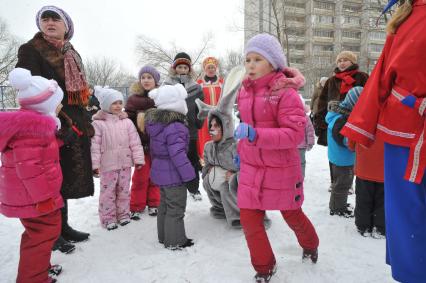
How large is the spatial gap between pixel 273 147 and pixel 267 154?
0.60ft

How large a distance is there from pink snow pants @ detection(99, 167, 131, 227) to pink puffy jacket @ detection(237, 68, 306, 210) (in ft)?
6.15

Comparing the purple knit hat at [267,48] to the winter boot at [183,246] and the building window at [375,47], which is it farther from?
the building window at [375,47]

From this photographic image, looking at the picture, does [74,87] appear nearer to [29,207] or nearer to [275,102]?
[29,207]

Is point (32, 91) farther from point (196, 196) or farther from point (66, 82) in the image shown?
point (196, 196)

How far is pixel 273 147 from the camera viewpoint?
2.29m

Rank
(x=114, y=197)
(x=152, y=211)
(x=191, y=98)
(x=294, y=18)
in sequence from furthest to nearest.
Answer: (x=294, y=18) < (x=191, y=98) < (x=152, y=211) < (x=114, y=197)

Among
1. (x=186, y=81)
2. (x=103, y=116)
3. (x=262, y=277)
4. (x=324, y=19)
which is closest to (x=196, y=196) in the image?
(x=186, y=81)

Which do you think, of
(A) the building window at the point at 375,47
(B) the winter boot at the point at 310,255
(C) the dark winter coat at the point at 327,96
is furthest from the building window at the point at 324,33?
(B) the winter boot at the point at 310,255

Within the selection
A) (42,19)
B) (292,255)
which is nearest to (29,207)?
(42,19)

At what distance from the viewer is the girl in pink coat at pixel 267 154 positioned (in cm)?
240

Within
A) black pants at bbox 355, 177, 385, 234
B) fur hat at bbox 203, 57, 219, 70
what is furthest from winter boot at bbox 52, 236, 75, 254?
fur hat at bbox 203, 57, 219, 70

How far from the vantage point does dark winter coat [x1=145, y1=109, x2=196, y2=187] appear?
3144mm

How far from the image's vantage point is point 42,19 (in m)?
3.00

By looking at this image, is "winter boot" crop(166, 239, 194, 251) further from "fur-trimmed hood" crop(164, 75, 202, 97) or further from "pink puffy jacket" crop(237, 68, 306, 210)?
"fur-trimmed hood" crop(164, 75, 202, 97)
